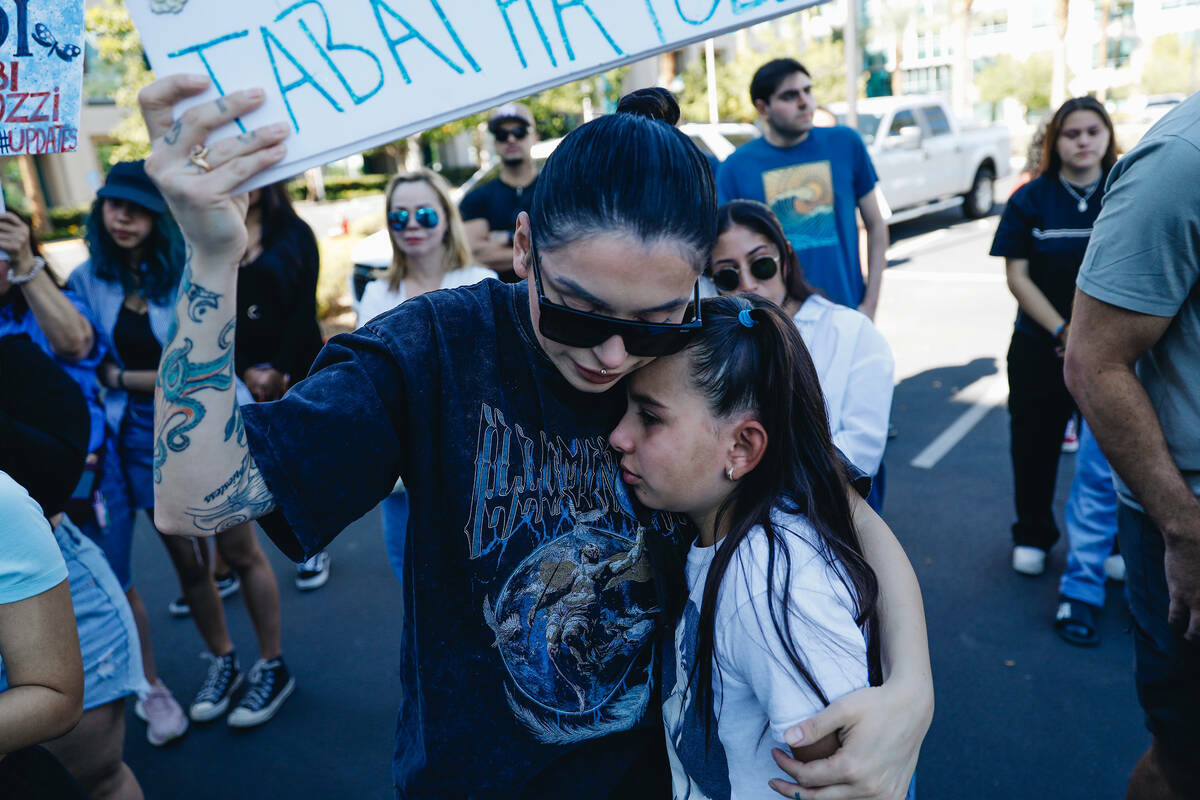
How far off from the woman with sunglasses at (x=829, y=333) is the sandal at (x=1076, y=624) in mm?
1586

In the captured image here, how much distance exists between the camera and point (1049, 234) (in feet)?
12.7

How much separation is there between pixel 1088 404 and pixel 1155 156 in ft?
1.59

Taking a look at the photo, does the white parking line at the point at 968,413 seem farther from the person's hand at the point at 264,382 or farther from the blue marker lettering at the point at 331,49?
the blue marker lettering at the point at 331,49

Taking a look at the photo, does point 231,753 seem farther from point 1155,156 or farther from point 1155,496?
point 1155,156

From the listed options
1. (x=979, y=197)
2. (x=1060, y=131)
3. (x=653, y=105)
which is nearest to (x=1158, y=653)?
(x=653, y=105)

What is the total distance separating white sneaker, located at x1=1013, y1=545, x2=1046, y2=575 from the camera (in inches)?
158

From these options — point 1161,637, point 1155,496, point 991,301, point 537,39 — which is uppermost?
point 537,39

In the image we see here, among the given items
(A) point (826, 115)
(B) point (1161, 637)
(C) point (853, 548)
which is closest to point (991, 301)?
(A) point (826, 115)

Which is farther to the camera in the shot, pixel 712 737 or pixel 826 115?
pixel 826 115

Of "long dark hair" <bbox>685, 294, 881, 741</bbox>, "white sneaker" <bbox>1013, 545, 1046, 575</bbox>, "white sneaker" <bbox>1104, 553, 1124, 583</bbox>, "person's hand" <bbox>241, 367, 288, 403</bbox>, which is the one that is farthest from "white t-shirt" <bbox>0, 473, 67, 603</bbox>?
"white sneaker" <bbox>1104, 553, 1124, 583</bbox>

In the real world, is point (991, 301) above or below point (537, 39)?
below

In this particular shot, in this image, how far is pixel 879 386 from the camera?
8.44ft

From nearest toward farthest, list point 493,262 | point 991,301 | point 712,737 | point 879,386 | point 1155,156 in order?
point 712,737, point 1155,156, point 879,386, point 493,262, point 991,301

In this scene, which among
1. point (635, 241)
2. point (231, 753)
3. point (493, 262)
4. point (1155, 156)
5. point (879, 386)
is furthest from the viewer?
point (493, 262)
